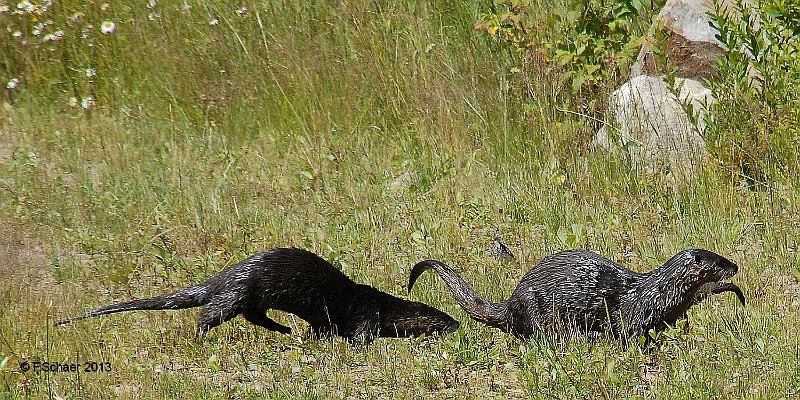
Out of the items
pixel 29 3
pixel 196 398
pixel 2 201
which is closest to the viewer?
pixel 196 398

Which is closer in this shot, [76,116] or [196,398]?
[196,398]

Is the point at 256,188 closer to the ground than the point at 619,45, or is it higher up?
closer to the ground

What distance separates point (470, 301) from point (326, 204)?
217 centimetres

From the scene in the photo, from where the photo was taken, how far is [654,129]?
7418 millimetres

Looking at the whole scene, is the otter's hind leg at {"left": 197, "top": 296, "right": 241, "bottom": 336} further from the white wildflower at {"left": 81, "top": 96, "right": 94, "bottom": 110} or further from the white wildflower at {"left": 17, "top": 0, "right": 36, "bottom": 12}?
the white wildflower at {"left": 17, "top": 0, "right": 36, "bottom": 12}

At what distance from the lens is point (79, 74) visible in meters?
9.59

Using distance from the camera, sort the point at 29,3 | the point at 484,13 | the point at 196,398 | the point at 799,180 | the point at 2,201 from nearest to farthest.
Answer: the point at 196,398 < the point at 799,180 < the point at 2,201 < the point at 484,13 < the point at 29,3

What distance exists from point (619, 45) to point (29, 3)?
5.13m

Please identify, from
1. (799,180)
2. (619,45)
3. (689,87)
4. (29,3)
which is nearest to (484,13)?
(619,45)

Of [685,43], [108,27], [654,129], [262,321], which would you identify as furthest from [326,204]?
[108,27]

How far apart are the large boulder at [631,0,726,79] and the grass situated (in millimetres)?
741

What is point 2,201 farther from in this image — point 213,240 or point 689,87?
point 689,87

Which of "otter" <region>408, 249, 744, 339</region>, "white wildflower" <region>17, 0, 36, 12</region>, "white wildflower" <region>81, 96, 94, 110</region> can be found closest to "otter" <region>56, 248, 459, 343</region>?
"otter" <region>408, 249, 744, 339</region>

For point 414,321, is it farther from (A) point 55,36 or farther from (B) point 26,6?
(B) point 26,6
